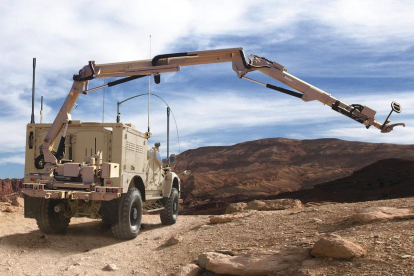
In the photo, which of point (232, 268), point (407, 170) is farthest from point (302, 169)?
point (232, 268)

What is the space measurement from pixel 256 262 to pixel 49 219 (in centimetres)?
654

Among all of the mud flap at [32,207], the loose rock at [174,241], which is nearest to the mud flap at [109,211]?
the loose rock at [174,241]

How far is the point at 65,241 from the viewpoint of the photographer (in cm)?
1045

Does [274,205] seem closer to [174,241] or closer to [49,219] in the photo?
[174,241]

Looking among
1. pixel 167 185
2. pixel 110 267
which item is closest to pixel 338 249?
pixel 110 267

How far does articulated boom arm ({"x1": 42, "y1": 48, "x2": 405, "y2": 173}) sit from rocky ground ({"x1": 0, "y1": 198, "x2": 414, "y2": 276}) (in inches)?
87.8

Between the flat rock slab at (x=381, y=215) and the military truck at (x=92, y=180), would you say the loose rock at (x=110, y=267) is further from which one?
the flat rock slab at (x=381, y=215)

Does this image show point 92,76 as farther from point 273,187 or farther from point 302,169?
point 302,169

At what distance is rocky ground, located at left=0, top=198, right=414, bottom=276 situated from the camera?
6.00 meters

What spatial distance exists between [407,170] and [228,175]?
28453 millimetres

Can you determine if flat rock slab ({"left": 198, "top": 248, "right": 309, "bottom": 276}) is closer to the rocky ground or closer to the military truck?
the rocky ground

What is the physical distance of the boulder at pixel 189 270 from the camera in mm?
6948

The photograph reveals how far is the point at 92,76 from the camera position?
1133 centimetres

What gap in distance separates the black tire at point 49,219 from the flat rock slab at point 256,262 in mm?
5602
